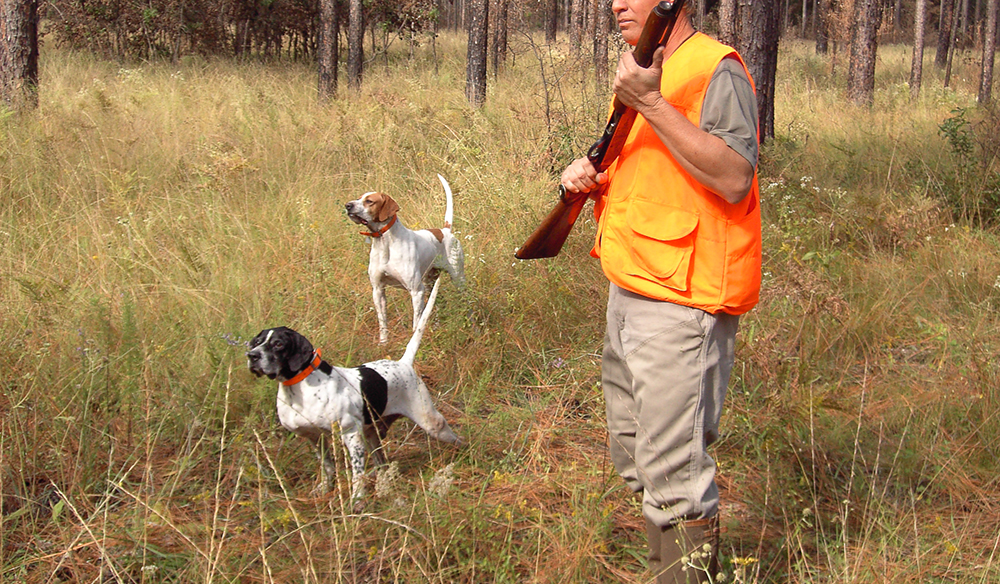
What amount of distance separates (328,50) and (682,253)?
401 inches

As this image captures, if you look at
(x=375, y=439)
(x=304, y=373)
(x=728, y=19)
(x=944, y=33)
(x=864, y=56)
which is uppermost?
(x=944, y=33)

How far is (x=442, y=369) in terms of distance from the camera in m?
4.10

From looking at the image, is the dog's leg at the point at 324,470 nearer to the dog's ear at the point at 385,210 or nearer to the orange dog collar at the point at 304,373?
the orange dog collar at the point at 304,373

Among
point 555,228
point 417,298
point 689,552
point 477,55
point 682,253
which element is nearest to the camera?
point 682,253

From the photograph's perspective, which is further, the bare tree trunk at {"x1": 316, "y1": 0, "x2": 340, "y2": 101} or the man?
the bare tree trunk at {"x1": 316, "y1": 0, "x2": 340, "y2": 101}

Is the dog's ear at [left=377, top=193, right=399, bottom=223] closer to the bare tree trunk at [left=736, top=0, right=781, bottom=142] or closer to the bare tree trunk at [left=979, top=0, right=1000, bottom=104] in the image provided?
the bare tree trunk at [left=736, top=0, right=781, bottom=142]

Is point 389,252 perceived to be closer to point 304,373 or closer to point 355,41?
point 304,373

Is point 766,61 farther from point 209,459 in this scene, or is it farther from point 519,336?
point 209,459

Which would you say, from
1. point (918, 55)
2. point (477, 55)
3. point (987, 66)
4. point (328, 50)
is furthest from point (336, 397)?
point (918, 55)

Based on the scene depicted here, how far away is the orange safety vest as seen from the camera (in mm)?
1996

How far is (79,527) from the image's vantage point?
102 inches

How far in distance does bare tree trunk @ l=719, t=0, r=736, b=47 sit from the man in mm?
5041

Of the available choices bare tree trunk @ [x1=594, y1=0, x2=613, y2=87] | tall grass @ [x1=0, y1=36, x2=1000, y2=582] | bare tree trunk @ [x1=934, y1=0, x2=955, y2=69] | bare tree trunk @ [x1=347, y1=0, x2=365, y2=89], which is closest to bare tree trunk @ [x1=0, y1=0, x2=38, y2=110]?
tall grass @ [x1=0, y1=36, x2=1000, y2=582]

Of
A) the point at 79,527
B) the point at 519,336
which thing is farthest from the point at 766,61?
the point at 79,527
